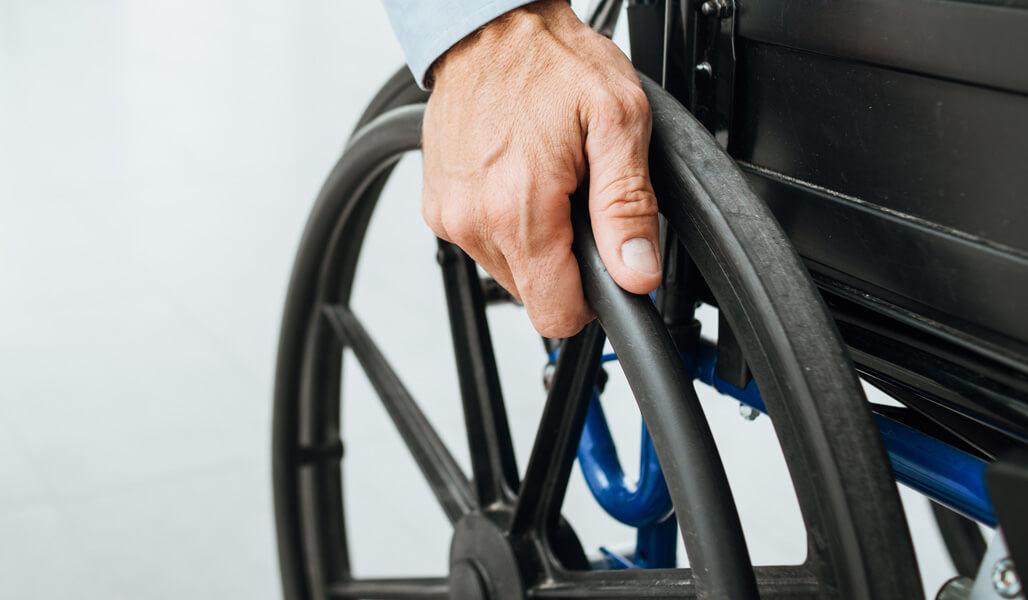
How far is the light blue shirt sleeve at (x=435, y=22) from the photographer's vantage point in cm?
56

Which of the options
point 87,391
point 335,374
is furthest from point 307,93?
point 335,374

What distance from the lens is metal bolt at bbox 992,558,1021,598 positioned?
0.44 m

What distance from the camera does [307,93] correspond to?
10.2 feet

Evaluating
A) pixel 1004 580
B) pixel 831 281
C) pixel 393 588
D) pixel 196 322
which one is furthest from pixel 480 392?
pixel 196 322

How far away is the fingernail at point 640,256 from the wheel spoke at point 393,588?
0.46m

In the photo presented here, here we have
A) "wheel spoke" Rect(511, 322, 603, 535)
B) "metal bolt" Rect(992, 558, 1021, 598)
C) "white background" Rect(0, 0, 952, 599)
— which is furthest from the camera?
"white background" Rect(0, 0, 952, 599)

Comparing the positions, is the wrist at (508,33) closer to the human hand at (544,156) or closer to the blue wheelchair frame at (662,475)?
the human hand at (544,156)

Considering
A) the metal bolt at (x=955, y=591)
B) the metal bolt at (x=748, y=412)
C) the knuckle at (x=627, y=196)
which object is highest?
the metal bolt at (x=748, y=412)

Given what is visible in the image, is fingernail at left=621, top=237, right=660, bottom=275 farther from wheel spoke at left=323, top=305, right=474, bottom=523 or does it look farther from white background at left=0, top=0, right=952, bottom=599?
white background at left=0, top=0, right=952, bottom=599

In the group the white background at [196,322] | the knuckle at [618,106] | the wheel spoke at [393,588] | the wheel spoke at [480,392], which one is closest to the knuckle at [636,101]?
the knuckle at [618,106]

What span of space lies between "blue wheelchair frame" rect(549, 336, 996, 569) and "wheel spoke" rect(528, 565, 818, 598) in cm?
9

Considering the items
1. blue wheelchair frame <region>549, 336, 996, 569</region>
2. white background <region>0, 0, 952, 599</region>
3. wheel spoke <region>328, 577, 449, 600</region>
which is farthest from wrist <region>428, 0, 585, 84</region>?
white background <region>0, 0, 952, 599</region>

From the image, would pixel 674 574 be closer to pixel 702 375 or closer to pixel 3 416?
pixel 702 375

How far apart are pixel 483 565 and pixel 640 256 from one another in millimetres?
380
